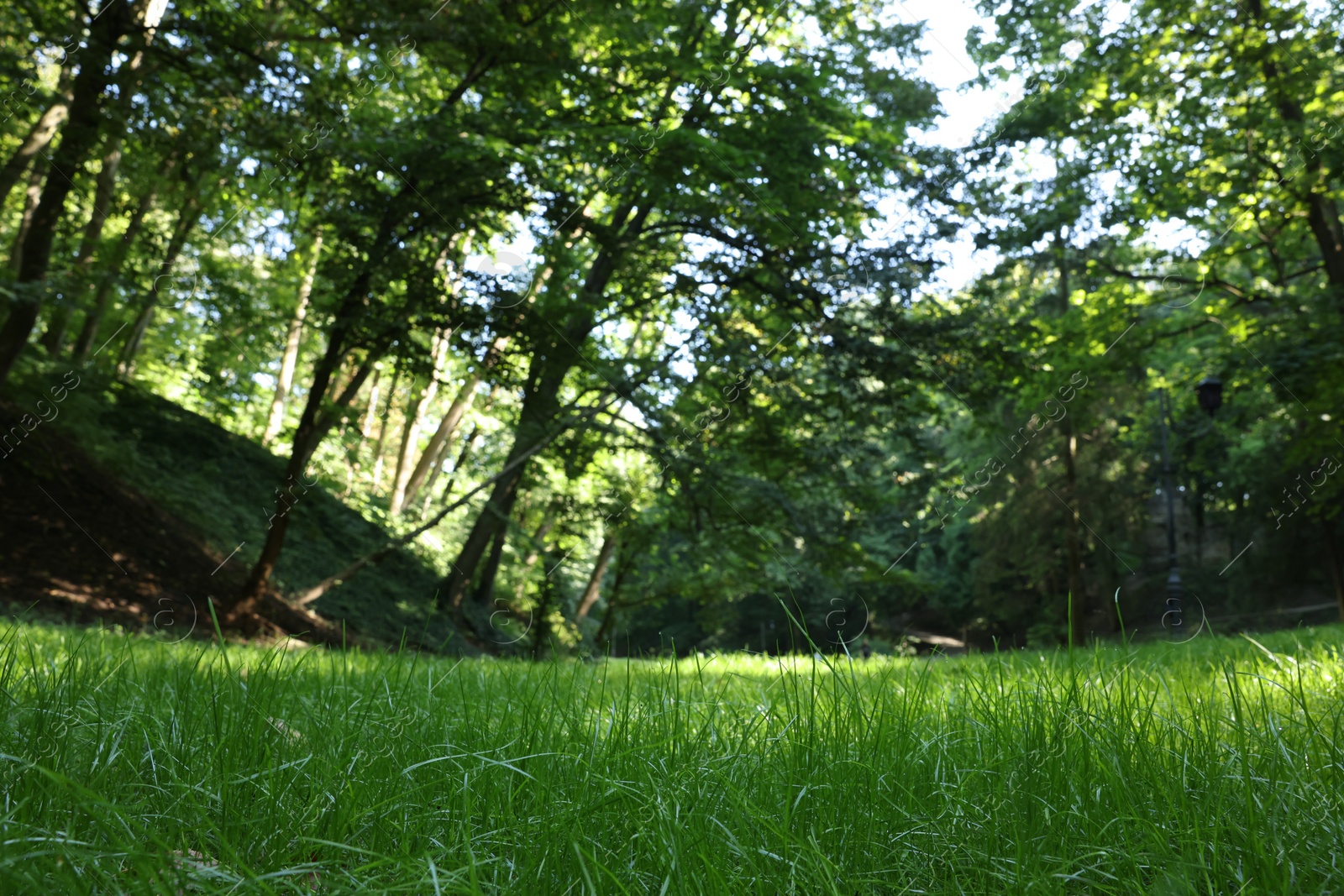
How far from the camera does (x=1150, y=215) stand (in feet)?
45.0

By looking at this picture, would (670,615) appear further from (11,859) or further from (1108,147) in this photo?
(11,859)

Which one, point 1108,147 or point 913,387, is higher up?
point 1108,147

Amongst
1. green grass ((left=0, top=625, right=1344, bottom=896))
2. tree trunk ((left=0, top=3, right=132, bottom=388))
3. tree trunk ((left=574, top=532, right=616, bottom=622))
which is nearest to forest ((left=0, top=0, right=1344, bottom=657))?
tree trunk ((left=0, top=3, right=132, bottom=388))

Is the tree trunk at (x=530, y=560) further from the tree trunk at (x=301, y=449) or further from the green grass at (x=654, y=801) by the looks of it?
the green grass at (x=654, y=801)

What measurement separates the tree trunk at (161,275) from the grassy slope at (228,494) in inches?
53.5

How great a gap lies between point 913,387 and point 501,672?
840 cm

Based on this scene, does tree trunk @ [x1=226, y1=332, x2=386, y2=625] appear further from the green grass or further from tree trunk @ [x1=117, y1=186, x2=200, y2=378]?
the green grass

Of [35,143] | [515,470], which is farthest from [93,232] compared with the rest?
[515,470]

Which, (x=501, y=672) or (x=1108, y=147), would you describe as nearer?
(x=501, y=672)

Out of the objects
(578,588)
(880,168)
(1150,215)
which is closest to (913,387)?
(880,168)

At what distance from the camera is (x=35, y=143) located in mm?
7273

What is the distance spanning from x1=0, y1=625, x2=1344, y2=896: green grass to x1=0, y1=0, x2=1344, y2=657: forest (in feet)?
15.2

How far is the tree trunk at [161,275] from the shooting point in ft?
29.3

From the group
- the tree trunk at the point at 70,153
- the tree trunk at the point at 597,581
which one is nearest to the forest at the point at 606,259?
the tree trunk at the point at 70,153
